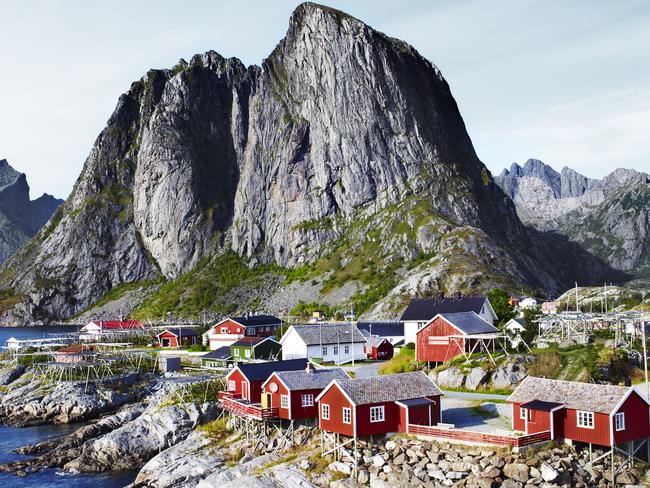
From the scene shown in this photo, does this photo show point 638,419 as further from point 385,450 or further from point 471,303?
point 471,303

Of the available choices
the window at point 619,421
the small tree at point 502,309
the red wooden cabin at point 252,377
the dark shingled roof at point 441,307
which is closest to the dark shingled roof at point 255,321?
the dark shingled roof at point 441,307

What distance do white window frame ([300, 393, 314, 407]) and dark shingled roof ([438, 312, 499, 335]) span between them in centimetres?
1943

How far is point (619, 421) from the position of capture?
38.8 m

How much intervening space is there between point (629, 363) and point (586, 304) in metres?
73.5

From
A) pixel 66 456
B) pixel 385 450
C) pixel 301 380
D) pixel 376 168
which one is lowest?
pixel 66 456

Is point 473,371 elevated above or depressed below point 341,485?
above

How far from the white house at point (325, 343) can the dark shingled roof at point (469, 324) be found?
16.2 m

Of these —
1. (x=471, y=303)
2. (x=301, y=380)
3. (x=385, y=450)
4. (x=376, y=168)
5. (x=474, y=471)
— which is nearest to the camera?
(x=474, y=471)

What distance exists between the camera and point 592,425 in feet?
129

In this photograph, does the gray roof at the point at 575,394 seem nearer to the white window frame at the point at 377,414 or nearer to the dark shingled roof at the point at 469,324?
the white window frame at the point at 377,414

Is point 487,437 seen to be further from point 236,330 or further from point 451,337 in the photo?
point 236,330

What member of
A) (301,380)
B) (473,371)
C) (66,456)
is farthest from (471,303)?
(66,456)

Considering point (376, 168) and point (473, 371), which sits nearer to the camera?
point (473, 371)

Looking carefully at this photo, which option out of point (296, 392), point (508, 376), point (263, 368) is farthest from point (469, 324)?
point (296, 392)
